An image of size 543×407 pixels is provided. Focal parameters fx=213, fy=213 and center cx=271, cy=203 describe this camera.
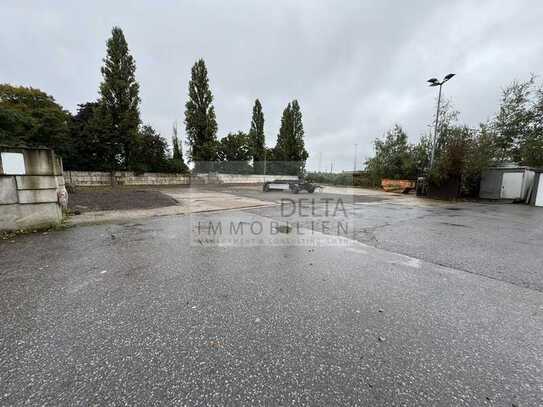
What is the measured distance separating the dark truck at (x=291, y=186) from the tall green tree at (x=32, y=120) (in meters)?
15.0

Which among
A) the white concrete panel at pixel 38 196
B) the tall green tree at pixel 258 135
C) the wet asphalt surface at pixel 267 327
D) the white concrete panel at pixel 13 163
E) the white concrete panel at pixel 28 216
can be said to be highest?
the tall green tree at pixel 258 135

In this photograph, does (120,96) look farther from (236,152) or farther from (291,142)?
(291,142)

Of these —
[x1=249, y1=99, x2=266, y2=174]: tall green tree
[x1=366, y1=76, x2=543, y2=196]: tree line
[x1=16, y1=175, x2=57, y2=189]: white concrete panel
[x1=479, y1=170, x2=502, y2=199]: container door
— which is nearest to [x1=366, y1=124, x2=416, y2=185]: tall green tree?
[x1=366, y1=76, x2=543, y2=196]: tree line

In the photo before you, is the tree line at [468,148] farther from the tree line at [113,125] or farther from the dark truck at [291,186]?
the tree line at [113,125]

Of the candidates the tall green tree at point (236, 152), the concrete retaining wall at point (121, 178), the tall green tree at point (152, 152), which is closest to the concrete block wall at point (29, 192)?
the concrete retaining wall at point (121, 178)

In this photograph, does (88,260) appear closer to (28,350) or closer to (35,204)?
(28,350)

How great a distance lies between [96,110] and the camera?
18359mm

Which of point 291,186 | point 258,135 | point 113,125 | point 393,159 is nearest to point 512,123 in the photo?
point 393,159

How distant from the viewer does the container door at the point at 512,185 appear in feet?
42.3

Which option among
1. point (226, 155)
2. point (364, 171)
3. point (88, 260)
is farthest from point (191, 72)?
point (88, 260)

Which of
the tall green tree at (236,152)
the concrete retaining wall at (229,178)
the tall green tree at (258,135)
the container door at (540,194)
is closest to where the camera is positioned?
the container door at (540,194)

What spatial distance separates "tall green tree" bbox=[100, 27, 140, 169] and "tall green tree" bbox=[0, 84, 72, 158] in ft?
11.7

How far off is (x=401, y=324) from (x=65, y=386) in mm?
2365

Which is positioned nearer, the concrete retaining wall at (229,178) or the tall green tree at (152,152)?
the tall green tree at (152,152)
